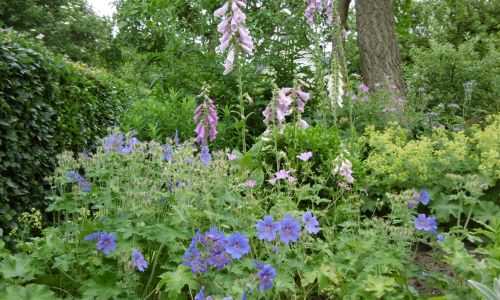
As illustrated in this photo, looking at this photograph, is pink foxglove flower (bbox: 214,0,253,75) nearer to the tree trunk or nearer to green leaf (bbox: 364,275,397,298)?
green leaf (bbox: 364,275,397,298)

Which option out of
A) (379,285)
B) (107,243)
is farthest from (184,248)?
(379,285)

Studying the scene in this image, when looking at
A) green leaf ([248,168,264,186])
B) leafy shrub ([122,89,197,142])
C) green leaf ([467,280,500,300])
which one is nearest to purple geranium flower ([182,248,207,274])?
green leaf ([467,280,500,300])

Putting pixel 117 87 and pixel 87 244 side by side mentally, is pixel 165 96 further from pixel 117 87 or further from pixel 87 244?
pixel 87 244

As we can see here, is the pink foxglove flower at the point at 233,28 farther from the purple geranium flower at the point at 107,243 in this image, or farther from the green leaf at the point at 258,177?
the purple geranium flower at the point at 107,243

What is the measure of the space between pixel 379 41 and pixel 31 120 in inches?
204

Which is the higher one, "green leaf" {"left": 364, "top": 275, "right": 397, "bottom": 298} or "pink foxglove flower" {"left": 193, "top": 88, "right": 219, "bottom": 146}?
"pink foxglove flower" {"left": 193, "top": 88, "right": 219, "bottom": 146}

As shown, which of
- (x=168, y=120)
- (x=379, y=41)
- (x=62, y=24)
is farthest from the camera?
(x=62, y=24)

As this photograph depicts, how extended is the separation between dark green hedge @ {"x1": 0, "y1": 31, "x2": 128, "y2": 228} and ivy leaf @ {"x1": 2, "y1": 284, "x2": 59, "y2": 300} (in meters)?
1.94

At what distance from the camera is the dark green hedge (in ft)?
13.5

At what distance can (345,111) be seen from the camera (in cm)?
723

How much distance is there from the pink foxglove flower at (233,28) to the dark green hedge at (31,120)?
5.90ft

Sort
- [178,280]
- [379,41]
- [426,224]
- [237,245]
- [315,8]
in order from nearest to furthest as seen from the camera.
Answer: [237,245] < [178,280] < [426,224] < [315,8] < [379,41]

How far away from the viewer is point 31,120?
446 cm

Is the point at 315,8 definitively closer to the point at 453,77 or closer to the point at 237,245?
the point at 237,245
